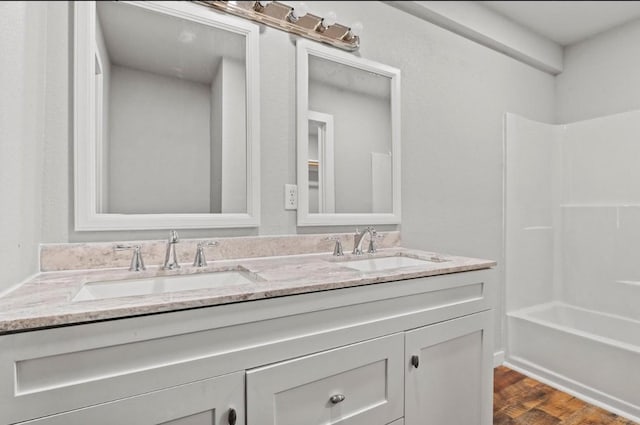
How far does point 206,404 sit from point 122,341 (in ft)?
0.84

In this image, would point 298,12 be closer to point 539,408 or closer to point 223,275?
point 223,275

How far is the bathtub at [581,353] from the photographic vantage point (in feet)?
5.83

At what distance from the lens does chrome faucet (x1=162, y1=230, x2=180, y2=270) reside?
120cm

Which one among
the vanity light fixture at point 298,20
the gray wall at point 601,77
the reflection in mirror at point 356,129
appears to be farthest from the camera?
the gray wall at point 601,77

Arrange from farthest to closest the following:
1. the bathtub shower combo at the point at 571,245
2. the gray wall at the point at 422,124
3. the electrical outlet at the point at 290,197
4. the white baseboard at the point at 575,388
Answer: the bathtub shower combo at the point at 571,245, the white baseboard at the point at 575,388, the electrical outlet at the point at 290,197, the gray wall at the point at 422,124

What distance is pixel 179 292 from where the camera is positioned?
33.8 inches

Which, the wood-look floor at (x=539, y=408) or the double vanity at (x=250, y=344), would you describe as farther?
the wood-look floor at (x=539, y=408)

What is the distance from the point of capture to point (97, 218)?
3.83 feet

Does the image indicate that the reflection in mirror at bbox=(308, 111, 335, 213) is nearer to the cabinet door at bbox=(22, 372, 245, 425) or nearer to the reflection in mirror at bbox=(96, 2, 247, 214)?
the reflection in mirror at bbox=(96, 2, 247, 214)

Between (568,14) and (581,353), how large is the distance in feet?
7.16

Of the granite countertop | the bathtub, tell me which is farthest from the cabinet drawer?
the bathtub

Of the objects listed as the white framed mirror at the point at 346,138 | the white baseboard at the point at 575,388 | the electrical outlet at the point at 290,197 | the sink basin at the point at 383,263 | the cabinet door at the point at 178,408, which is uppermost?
the white framed mirror at the point at 346,138

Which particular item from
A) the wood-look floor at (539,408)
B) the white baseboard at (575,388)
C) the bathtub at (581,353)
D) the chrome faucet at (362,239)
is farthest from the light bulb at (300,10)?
the white baseboard at (575,388)

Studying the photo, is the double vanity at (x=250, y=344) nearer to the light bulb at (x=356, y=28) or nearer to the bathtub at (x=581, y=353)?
the bathtub at (x=581, y=353)
